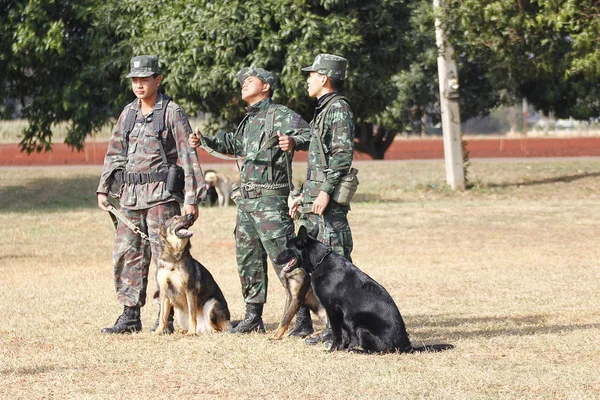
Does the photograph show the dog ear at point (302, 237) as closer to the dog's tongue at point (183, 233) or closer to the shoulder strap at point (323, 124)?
the shoulder strap at point (323, 124)

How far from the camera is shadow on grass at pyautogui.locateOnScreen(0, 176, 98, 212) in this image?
879 inches

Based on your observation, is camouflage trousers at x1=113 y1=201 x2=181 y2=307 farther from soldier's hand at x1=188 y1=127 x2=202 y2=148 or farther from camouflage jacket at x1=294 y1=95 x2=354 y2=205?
camouflage jacket at x1=294 y1=95 x2=354 y2=205

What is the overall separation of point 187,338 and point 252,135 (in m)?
1.69

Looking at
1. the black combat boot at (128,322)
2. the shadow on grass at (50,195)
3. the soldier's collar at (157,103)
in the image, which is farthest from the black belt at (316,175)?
the shadow on grass at (50,195)

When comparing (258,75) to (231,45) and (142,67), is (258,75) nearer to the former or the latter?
(142,67)

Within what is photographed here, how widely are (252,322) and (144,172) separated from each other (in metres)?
1.50

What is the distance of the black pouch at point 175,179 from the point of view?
8.31m

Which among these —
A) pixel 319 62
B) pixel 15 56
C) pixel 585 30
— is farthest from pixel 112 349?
pixel 15 56

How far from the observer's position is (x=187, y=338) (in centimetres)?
828

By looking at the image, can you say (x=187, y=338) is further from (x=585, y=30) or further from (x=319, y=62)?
(x=585, y=30)

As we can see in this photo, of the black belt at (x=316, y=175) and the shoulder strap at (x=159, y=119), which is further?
the shoulder strap at (x=159, y=119)

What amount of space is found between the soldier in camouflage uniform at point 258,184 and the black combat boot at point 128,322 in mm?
844

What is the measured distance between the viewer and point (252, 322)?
8.60 m

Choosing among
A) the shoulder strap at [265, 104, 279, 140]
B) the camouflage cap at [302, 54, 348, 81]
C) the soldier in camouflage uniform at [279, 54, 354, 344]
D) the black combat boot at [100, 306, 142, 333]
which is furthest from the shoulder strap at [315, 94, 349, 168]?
the black combat boot at [100, 306, 142, 333]
